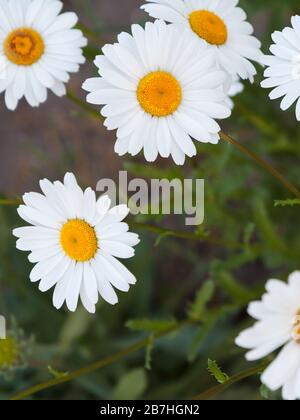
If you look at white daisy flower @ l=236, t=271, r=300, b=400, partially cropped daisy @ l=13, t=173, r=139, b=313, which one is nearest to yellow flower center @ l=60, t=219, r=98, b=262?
partially cropped daisy @ l=13, t=173, r=139, b=313

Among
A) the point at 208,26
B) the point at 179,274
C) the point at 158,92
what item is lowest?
the point at 158,92

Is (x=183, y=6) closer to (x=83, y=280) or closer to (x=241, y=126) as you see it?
(x=83, y=280)

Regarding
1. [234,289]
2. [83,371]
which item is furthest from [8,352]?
[234,289]

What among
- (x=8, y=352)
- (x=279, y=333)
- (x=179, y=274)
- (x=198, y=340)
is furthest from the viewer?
(x=179, y=274)

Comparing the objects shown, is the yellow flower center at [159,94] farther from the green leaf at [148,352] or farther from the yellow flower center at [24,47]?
the green leaf at [148,352]

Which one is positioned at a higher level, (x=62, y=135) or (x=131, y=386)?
(x=62, y=135)

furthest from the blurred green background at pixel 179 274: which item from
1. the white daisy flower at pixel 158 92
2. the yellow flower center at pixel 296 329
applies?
the yellow flower center at pixel 296 329

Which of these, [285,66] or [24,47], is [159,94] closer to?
[285,66]
